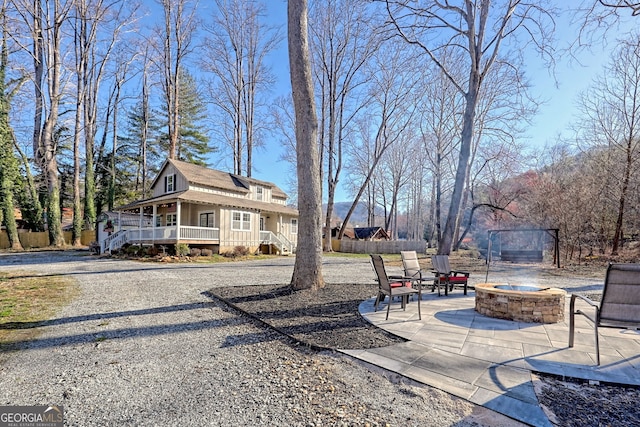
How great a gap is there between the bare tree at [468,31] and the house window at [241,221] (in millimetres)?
12942

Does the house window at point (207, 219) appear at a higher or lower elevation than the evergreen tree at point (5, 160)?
lower

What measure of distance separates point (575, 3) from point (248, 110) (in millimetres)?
21570

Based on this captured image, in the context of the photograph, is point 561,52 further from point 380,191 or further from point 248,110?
point 380,191

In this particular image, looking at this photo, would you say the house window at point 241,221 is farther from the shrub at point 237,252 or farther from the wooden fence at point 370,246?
the wooden fence at point 370,246

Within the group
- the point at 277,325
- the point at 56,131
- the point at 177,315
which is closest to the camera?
the point at 277,325

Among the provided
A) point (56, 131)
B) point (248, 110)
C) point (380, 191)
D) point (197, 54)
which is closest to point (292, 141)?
point (248, 110)

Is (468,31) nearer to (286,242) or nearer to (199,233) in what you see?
(199,233)

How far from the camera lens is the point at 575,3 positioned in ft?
27.4

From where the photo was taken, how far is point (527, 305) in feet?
14.8

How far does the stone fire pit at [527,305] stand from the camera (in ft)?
14.6

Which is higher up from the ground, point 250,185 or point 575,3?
point 575,3

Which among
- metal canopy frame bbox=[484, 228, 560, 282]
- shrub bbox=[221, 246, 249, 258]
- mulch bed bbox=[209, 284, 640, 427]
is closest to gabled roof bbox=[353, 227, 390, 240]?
shrub bbox=[221, 246, 249, 258]

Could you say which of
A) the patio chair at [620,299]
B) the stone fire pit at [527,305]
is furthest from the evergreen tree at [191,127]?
the patio chair at [620,299]

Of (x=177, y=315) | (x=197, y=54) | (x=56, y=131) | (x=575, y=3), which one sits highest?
(x=197, y=54)
